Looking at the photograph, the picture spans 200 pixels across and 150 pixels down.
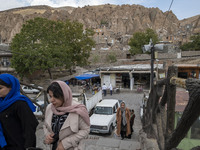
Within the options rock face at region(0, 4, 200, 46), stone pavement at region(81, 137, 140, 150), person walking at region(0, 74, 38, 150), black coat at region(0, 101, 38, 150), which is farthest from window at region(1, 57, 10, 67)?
rock face at region(0, 4, 200, 46)

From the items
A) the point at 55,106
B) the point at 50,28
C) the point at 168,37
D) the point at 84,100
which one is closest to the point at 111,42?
the point at 168,37

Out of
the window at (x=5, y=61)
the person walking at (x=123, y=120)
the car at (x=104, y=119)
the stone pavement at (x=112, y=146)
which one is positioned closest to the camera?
the stone pavement at (x=112, y=146)

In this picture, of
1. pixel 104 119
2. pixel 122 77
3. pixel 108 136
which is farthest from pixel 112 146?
pixel 122 77

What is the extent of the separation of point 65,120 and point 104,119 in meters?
6.58

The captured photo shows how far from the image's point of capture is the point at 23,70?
18.7 m

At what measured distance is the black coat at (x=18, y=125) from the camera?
71.3 inches

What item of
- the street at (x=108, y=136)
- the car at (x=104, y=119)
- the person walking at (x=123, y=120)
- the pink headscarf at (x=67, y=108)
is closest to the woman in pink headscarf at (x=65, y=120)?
the pink headscarf at (x=67, y=108)

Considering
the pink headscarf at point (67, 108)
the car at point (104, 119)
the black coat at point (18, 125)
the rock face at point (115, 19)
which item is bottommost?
the car at point (104, 119)

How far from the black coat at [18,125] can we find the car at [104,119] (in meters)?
6.05

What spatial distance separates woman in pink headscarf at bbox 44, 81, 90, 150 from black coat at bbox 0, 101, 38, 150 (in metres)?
0.22

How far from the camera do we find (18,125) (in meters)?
1.87

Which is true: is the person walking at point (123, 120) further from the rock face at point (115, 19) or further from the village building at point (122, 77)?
the rock face at point (115, 19)

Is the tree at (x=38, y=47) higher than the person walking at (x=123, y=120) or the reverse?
higher

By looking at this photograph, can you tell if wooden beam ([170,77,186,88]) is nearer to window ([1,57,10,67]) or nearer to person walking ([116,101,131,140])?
person walking ([116,101,131,140])
